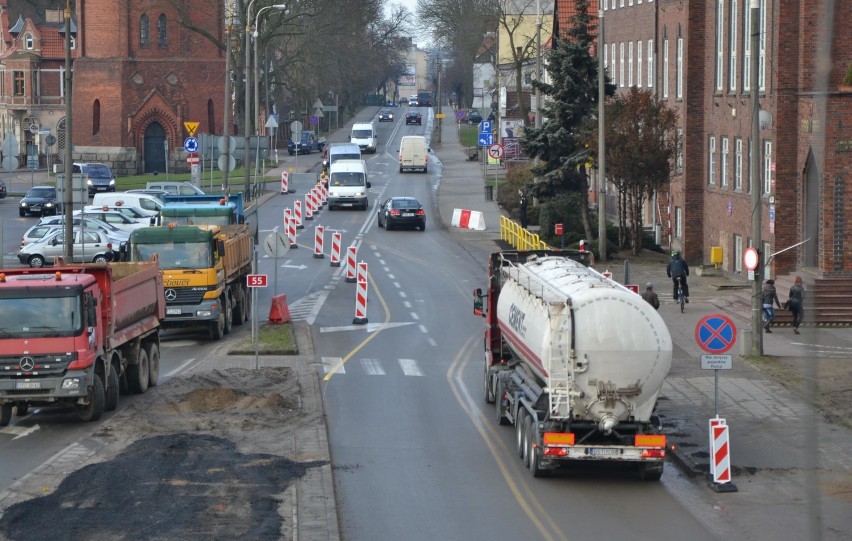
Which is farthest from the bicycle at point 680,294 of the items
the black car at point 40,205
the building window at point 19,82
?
the building window at point 19,82

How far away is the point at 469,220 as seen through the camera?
184ft

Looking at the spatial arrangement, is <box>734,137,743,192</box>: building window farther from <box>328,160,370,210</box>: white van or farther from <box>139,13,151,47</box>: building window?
<box>139,13,151,47</box>: building window

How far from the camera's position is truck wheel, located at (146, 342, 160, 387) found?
24.7m

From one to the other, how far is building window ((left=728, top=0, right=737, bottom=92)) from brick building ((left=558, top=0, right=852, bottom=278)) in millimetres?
31

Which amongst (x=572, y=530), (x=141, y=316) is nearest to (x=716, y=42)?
(x=141, y=316)

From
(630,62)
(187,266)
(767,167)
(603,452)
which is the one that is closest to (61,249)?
(187,266)

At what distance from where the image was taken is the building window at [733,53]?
3956 centimetres

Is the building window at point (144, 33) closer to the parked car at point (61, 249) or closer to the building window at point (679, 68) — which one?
the parked car at point (61, 249)

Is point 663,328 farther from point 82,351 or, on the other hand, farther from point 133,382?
point 133,382

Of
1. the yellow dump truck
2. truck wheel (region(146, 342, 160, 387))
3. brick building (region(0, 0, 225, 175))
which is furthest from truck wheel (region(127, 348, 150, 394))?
brick building (region(0, 0, 225, 175))

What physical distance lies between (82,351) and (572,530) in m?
9.03

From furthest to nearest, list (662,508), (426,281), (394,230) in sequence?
1. (394,230)
2. (426,281)
3. (662,508)

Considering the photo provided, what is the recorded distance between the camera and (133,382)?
23703 mm

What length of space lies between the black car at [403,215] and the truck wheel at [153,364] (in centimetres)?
3105
